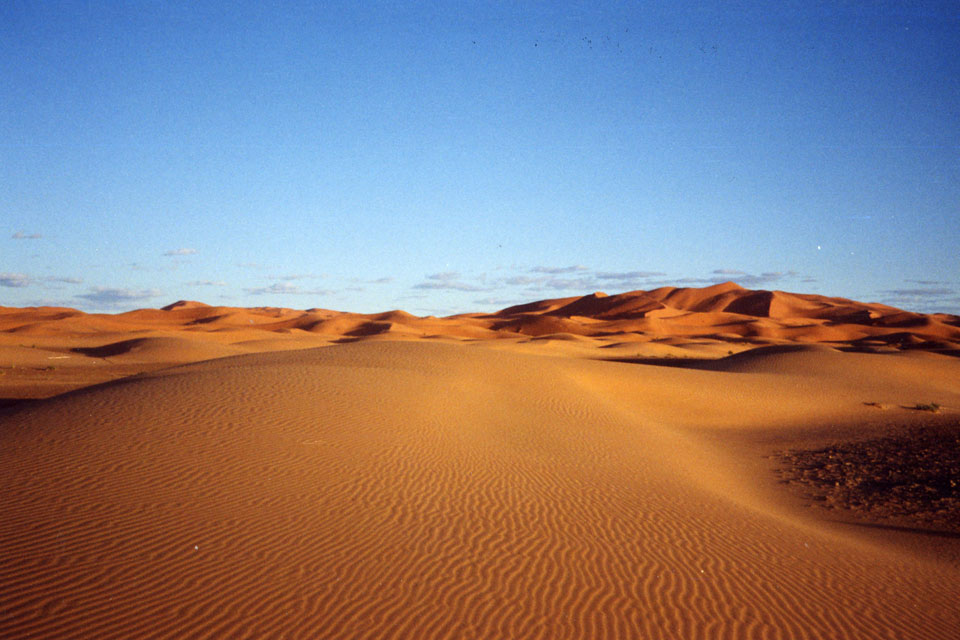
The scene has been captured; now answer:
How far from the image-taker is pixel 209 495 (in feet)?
25.6

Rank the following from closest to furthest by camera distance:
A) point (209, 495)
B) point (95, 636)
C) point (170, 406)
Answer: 1. point (95, 636)
2. point (209, 495)
3. point (170, 406)

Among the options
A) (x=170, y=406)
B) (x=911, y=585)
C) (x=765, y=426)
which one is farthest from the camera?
(x=765, y=426)

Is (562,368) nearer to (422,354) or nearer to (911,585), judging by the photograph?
(422,354)

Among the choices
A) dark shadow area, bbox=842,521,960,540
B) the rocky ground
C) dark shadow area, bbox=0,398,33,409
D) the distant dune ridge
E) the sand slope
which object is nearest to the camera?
the sand slope

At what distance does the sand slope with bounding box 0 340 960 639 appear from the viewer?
17.5 feet

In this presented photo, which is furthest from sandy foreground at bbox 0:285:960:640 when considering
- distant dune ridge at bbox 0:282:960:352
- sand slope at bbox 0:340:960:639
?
distant dune ridge at bbox 0:282:960:352

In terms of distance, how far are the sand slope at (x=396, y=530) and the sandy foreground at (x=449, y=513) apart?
3 centimetres

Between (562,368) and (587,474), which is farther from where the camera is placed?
(562,368)

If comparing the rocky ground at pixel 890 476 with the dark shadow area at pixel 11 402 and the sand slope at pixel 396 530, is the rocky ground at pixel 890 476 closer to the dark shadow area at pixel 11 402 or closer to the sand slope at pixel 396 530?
the sand slope at pixel 396 530

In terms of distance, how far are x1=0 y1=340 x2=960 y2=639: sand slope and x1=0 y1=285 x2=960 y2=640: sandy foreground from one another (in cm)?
3

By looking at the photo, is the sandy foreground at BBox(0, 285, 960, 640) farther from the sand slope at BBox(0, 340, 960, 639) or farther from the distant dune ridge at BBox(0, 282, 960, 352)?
the distant dune ridge at BBox(0, 282, 960, 352)

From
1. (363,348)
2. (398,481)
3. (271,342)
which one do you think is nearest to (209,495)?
(398,481)

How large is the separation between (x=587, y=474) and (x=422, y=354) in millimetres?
11411

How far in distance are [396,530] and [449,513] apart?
938 mm
